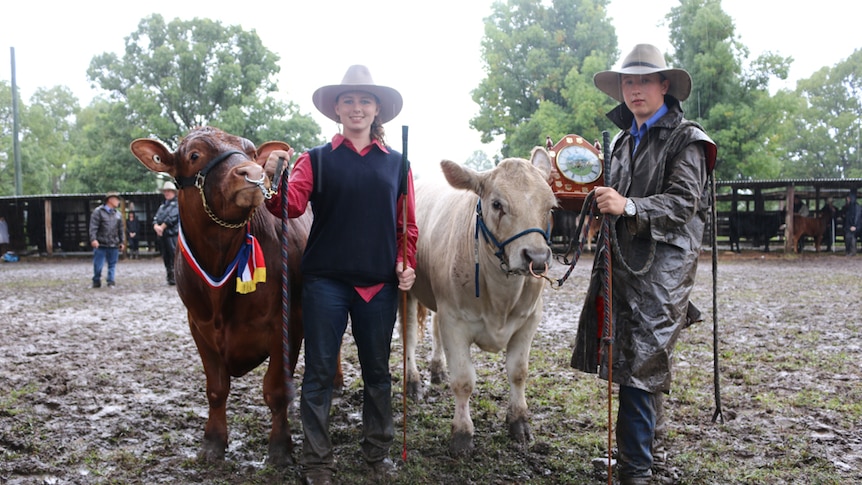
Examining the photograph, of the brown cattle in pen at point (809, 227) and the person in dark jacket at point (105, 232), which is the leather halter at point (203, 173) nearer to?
the person in dark jacket at point (105, 232)

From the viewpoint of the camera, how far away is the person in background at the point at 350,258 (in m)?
3.40

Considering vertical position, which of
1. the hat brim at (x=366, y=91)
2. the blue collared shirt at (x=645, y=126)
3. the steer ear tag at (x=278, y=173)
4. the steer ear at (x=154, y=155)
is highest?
the hat brim at (x=366, y=91)

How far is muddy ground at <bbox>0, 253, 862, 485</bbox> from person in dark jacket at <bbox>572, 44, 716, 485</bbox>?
551 mm

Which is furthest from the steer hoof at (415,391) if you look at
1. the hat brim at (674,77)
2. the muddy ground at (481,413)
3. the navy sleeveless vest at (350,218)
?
the hat brim at (674,77)

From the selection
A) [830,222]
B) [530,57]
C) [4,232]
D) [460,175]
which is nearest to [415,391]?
[460,175]

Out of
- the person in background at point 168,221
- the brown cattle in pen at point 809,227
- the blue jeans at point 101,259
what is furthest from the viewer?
the brown cattle in pen at point 809,227

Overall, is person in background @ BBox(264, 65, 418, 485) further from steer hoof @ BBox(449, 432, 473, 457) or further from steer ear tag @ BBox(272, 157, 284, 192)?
steer hoof @ BBox(449, 432, 473, 457)

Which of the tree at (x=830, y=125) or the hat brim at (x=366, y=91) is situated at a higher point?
the tree at (x=830, y=125)

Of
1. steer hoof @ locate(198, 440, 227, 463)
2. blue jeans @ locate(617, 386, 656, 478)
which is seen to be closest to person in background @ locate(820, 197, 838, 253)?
blue jeans @ locate(617, 386, 656, 478)

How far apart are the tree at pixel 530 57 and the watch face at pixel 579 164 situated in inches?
934

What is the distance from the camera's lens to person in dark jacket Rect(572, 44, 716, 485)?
3.17m

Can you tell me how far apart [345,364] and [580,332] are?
3.22 metres

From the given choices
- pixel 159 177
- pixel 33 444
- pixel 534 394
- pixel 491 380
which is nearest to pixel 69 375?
pixel 33 444

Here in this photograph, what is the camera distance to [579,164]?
4160mm
